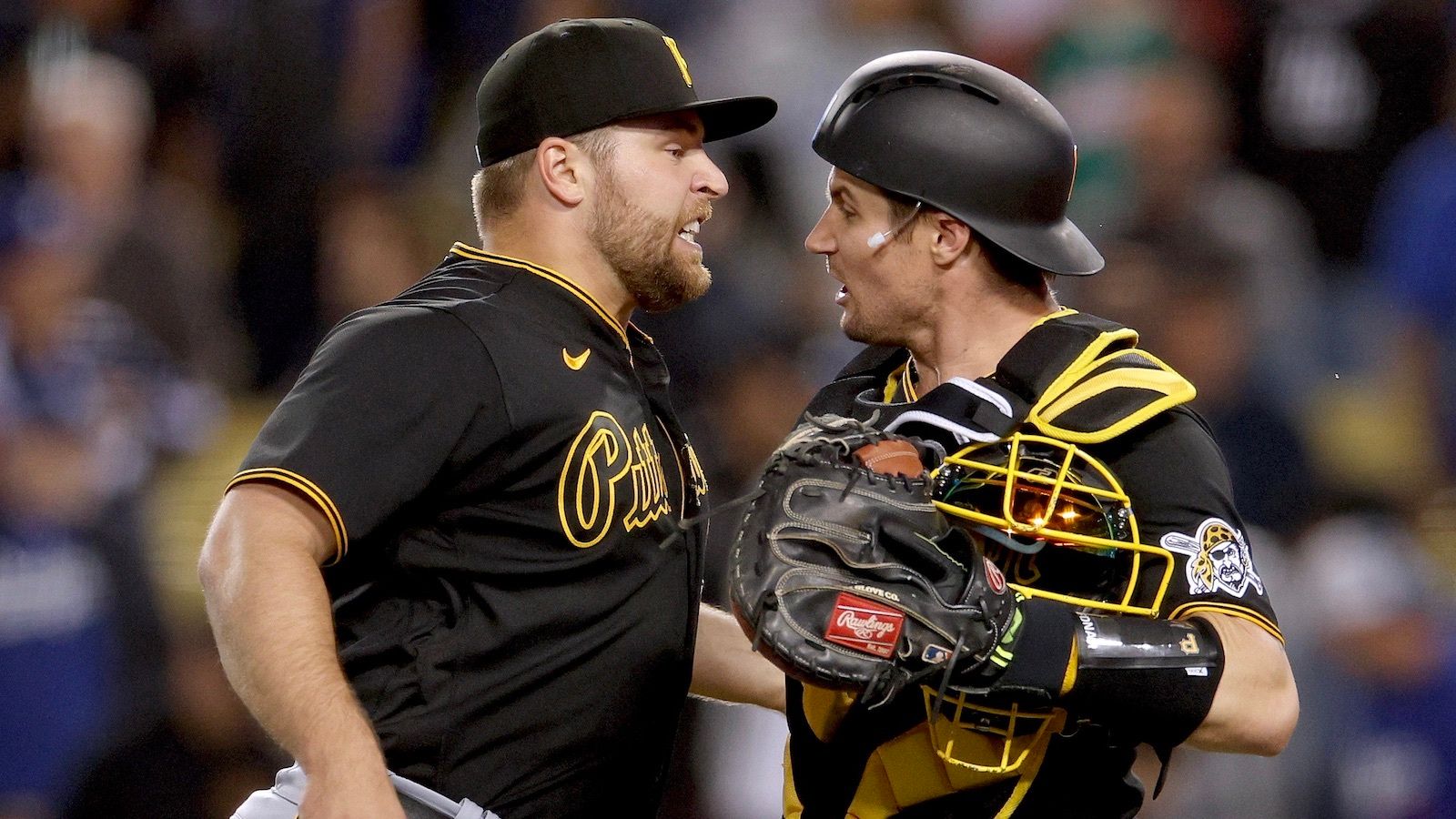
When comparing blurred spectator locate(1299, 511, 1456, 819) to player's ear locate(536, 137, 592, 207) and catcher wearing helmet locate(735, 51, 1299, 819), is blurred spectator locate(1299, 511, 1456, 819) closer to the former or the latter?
catcher wearing helmet locate(735, 51, 1299, 819)

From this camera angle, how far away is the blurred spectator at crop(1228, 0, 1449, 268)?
5625 millimetres

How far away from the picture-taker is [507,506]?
2.73 m

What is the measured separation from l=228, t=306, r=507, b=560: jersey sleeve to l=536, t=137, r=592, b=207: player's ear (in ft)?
1.42

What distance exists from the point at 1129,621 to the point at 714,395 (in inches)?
126

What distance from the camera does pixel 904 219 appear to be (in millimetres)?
2875

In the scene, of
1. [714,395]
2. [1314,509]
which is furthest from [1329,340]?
[714,395]

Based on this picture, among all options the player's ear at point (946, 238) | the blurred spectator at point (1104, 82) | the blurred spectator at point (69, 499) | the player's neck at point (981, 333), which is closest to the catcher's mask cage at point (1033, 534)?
the player's neck at point (981, 333)

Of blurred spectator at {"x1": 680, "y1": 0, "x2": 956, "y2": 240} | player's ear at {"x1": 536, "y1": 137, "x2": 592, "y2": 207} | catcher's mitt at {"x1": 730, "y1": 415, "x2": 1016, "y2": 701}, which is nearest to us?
catcher's mitt at {"x1": 730, "y1": 415, "x2": 1016, "y2": 701}

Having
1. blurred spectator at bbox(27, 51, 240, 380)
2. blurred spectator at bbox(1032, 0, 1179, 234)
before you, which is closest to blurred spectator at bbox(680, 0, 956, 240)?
blurred spectator at bbox(1032, 0, 1179, 234)

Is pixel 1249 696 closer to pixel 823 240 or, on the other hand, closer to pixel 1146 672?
pixel 1146 672

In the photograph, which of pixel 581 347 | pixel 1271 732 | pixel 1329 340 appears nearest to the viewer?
pixel 1271 732

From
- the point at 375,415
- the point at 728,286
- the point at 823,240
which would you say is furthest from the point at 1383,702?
the point at 375,415

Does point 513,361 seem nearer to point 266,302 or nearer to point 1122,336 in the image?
point 1122,336

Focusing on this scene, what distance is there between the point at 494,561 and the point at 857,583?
2.28ft
